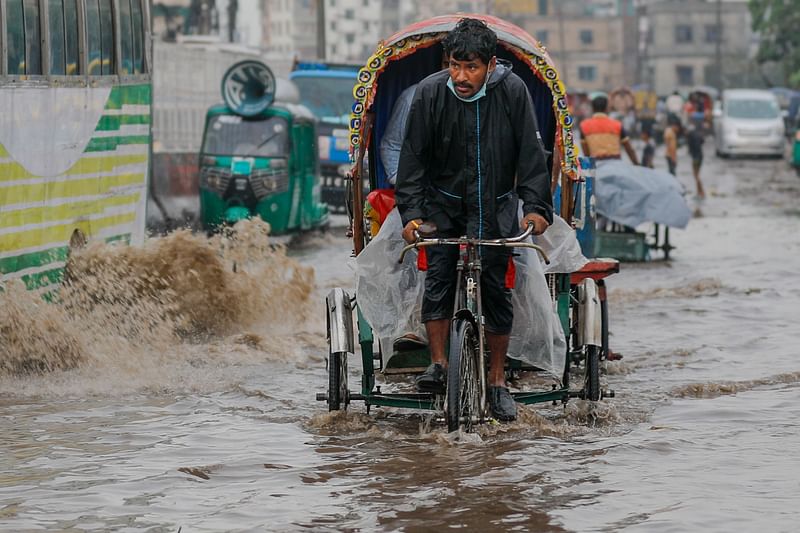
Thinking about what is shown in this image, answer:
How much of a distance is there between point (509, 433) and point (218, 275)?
5624mm

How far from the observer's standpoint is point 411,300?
823cm

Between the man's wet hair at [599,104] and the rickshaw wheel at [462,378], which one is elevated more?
the man's wet hair at [599,104]

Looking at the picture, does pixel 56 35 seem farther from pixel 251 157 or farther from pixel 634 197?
pixel 251 157

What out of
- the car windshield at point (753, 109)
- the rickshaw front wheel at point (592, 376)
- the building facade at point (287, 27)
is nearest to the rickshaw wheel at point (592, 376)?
the rickshaw front wheel at point (592, 376)

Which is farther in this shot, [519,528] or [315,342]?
[315,342]

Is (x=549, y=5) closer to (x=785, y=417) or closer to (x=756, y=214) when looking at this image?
(x=756, y=214)

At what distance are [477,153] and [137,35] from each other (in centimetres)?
725

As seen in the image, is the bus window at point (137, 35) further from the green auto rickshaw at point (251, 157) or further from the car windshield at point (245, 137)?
the car windshield at point (245, 137)

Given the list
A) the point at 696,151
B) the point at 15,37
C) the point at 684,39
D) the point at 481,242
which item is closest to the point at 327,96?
the point at 696,151

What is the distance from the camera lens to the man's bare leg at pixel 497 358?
807 cm

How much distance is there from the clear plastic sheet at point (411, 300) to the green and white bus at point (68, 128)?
11.7ft

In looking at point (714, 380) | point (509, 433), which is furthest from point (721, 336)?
point (509, 433)

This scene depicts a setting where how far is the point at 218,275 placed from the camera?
43.9ft

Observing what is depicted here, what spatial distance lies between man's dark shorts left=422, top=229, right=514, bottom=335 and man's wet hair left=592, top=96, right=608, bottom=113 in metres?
9.30
